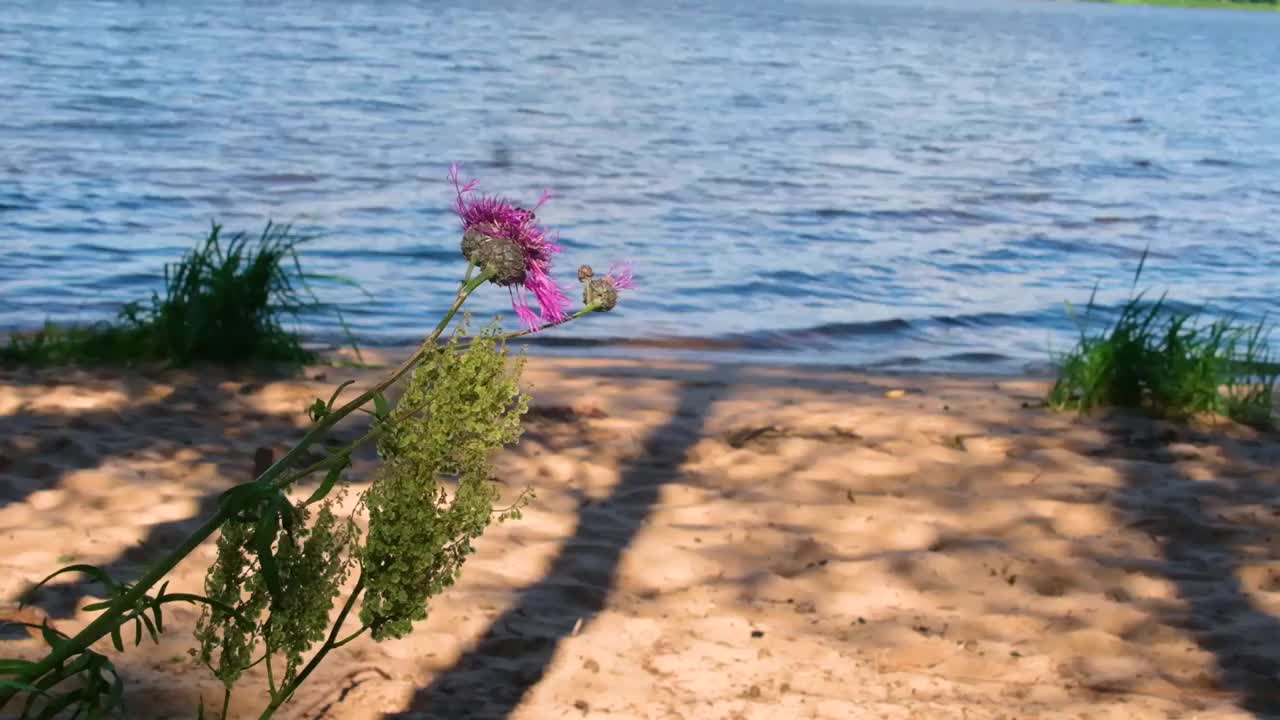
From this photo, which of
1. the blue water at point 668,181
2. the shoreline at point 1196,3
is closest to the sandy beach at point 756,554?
the blue water at point 668,181

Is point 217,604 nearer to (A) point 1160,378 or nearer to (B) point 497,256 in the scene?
(B) point 497,256

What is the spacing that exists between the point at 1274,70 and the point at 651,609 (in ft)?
156

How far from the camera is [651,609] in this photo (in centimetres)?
385

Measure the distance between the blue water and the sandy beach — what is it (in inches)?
127

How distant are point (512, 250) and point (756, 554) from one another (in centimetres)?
258

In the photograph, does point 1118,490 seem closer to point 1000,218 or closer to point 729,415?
point 729,415

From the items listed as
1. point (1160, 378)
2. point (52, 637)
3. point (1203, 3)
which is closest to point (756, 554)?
point (52, 637)

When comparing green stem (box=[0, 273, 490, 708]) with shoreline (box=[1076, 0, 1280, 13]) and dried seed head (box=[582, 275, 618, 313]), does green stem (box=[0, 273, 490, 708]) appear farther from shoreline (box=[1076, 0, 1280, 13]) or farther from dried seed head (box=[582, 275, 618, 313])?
shoreline (box=[1076, 0, 1280, 13])

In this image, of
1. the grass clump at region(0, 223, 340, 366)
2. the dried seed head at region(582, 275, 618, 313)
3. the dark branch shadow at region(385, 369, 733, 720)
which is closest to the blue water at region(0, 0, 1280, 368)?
the grass clump at region(0, 223, 340, 366)

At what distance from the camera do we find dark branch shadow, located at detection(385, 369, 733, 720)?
3.29 metres

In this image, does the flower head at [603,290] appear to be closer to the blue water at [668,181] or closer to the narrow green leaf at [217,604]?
the narrow green leaf at [217,604]

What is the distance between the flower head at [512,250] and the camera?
6.16ft

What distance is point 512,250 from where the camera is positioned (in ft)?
6.19

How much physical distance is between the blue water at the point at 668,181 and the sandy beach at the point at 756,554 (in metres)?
3.23
